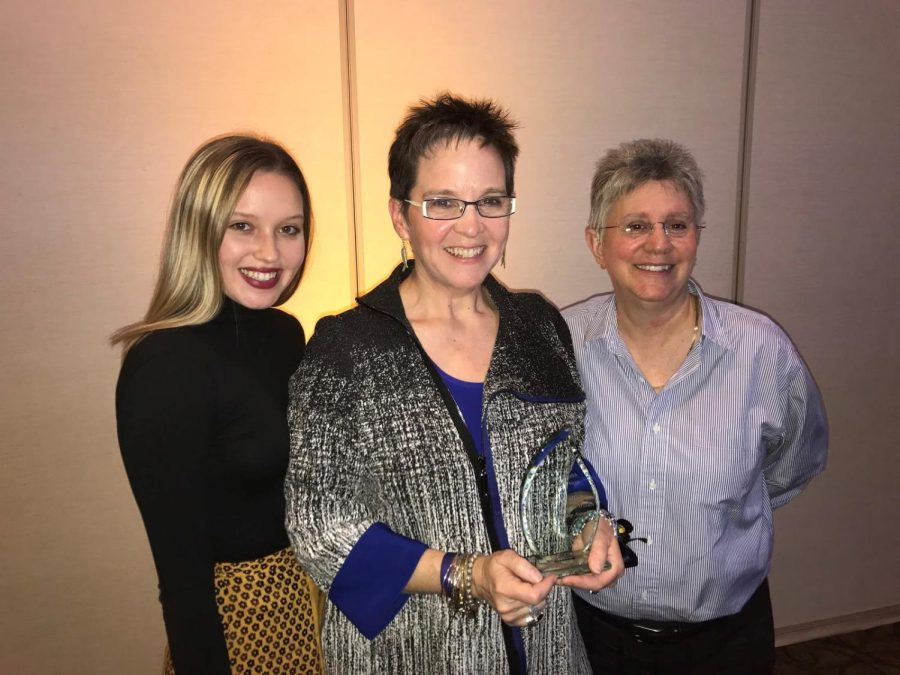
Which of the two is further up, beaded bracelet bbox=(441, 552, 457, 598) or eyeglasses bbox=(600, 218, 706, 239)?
eyeglasses bbox=(600, 218, 706, 239)

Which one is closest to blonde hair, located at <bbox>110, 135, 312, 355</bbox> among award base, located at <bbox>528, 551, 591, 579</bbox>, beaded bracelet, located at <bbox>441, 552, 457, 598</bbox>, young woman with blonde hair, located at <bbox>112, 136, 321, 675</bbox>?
young woman with blonde hair, located at <bbox>112, 136, 321, 675</bbox>

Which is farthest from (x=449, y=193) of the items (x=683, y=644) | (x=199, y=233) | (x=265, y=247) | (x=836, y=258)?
(x=836, y=258)

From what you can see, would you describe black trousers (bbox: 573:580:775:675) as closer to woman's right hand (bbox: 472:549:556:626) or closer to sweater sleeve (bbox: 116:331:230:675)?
woman's right hand (bbox: 472:549:556:626)

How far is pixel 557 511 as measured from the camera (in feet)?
4.12

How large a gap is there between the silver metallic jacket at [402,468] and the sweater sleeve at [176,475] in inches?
7.0

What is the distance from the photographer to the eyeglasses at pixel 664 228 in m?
1.54

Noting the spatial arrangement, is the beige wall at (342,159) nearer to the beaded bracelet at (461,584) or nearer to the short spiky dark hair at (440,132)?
the short spiky dark hair at (440,132)

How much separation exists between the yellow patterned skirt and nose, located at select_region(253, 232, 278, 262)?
0.61 m

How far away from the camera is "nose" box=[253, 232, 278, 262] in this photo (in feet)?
4.35

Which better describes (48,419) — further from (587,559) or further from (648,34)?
(648,34)

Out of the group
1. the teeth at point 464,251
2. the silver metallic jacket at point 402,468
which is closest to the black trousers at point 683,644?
the silver metallic jacket at point 402,468

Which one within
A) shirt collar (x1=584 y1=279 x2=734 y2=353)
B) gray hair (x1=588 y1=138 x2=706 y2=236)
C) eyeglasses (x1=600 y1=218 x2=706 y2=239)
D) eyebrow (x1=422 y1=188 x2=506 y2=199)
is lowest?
shirt collar (x1=584 y1=279 x2=734 y2=353)

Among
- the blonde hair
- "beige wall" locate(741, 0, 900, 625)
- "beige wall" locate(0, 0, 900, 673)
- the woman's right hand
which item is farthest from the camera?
"beige wall" locate(741, 0, 900, 625)

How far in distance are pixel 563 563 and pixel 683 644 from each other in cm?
64
